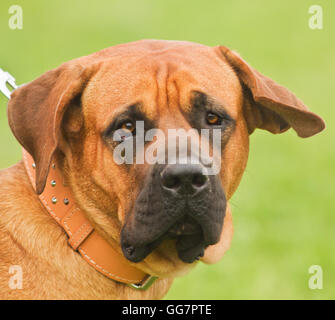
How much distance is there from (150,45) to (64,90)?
0.64 metres

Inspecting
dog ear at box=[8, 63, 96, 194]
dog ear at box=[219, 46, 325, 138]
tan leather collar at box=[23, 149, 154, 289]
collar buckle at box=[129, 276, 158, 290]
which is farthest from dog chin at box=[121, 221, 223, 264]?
dog ear at box=[219, 46, 325, 138]

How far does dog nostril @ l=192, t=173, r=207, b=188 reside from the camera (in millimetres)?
3543

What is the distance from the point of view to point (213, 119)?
4.00m

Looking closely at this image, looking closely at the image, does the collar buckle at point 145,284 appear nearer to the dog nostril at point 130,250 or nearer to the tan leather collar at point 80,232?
the tan leather collar at point 80,232

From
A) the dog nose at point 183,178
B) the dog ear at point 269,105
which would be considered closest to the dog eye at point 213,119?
the dog ear at point 269,105

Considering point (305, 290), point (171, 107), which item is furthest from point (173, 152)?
point (305, 290)

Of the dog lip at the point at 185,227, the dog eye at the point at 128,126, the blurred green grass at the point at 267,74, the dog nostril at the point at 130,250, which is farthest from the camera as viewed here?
the blurred green grass at the point at 267,74

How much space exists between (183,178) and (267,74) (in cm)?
968

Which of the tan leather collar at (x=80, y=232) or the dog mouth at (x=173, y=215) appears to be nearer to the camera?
the dog mouth at (x=173, y=215)

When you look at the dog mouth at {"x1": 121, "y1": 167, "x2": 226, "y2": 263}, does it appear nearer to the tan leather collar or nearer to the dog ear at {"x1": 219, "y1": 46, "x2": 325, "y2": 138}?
the tan leather collar

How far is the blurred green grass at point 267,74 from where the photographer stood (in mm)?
6910

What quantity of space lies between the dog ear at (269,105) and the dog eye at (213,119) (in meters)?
0.26

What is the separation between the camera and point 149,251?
3.78 metres

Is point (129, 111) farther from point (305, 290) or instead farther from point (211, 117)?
point (305, 290)
